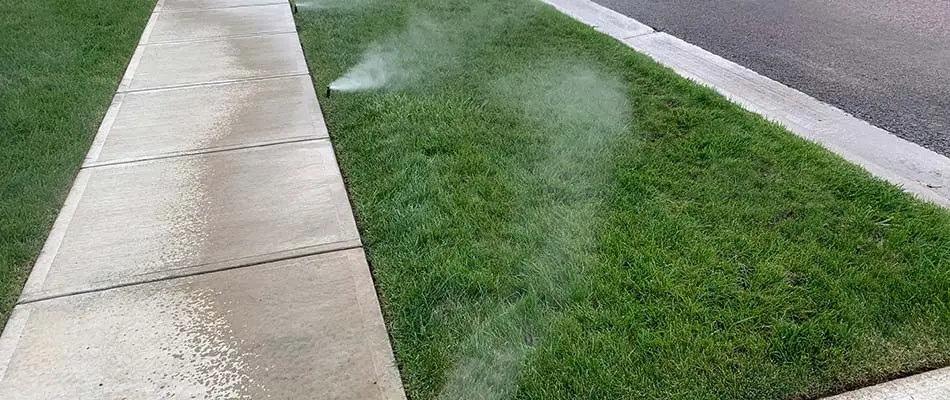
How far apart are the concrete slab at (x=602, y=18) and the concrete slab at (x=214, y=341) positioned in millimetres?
4154

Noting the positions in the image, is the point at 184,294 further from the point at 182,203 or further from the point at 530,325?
the point at 530,325

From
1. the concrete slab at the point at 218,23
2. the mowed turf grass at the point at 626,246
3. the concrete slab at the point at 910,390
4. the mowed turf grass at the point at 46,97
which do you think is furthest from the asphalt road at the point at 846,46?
the mowed turf grass at the point at 46,97

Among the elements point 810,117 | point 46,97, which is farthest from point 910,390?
point 46,97

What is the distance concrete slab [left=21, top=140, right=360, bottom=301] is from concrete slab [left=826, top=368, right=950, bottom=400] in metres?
1.97

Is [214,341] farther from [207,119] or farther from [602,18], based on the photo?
[602,18]

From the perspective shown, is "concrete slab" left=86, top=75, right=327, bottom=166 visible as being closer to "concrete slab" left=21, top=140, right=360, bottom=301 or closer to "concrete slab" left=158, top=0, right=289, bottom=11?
"concrete slab" left=21, top=140, right=360, bottom=301

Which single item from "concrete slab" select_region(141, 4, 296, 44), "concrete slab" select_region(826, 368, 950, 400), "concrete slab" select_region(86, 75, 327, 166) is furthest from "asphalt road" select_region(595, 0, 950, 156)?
"concrete slab" select_region(141, 4, 296, 44)

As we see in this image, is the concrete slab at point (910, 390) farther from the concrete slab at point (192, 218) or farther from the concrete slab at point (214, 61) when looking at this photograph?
the concrete slab at point (214, 61)

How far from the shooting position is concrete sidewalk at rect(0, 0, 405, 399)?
2316 millimetres

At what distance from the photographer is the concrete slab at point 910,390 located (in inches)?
84.6

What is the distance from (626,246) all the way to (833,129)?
195cm

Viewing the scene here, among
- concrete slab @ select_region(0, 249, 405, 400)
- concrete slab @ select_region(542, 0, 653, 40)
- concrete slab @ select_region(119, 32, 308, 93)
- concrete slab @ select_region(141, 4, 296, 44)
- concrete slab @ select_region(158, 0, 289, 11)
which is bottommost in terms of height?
concrete slab @ select_region(158, 0, 289, 11)

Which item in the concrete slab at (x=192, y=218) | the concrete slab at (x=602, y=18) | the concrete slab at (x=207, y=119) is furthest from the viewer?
the concrete slab at (x=602, y=18)

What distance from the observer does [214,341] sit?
8.07ft
